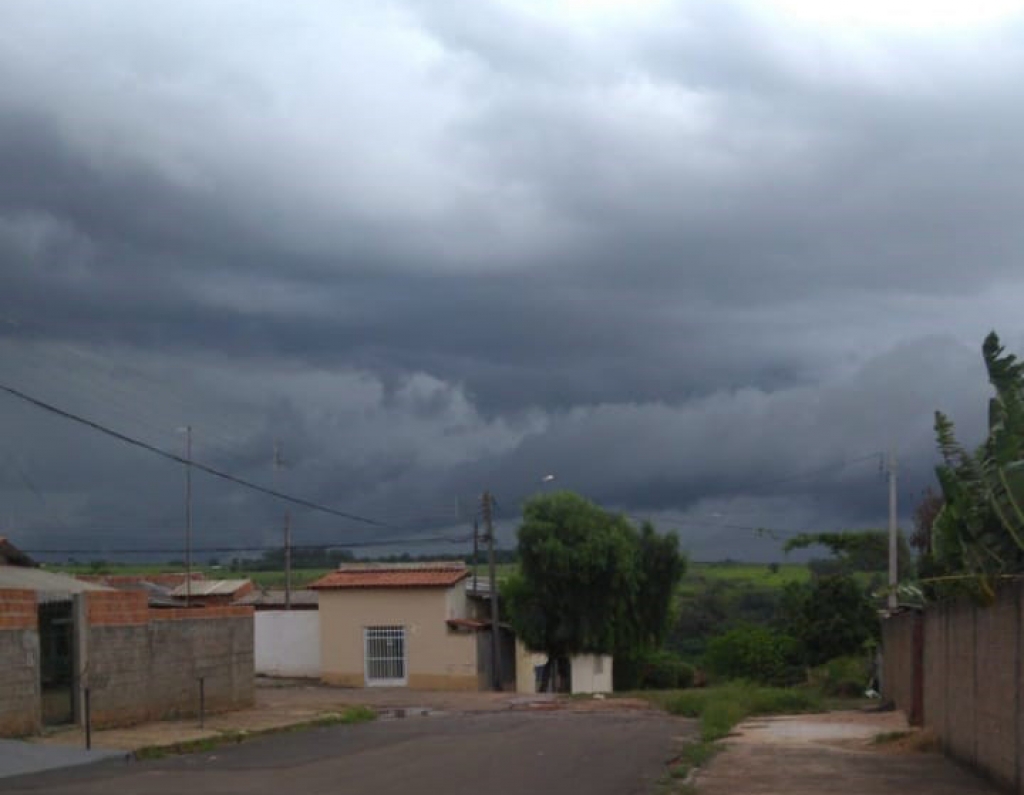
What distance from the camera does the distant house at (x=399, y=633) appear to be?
179ft

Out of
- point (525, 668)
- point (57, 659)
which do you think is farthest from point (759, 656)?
point (57, 659)

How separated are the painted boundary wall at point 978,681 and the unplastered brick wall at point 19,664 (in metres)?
15.6

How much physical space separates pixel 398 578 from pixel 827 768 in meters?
36.2

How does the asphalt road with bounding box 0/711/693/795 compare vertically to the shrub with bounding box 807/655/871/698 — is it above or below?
above

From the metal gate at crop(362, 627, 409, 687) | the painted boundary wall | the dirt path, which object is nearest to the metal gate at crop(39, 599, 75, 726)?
the dirt path

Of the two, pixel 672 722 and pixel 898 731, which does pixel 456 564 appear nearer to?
pixel 672 722

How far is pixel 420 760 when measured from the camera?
21906mm

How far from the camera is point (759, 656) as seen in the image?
183 feet

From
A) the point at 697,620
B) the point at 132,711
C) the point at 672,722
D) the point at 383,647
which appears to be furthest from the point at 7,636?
the point at 697,620

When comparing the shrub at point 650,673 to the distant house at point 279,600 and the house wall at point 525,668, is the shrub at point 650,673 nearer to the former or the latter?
the house wall at point 525,668

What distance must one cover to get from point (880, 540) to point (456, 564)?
17.6 m

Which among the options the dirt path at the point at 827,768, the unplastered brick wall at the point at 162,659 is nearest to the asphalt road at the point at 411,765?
the dirt path at the point at 827,768

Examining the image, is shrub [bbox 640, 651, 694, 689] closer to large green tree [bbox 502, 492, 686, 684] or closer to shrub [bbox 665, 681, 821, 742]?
large green tree [bbox 502, 492, 686, 684]

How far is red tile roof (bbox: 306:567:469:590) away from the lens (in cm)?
5497
